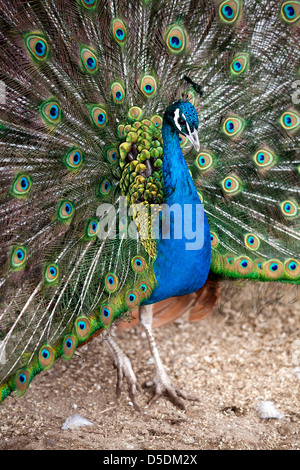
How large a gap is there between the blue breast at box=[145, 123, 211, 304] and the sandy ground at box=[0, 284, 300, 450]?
53 cm

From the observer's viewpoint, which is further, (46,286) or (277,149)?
(277,149)

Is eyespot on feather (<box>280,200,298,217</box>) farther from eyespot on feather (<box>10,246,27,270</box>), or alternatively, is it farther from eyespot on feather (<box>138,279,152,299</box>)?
eyespot on feather (<box>10,246,27,270</box>)

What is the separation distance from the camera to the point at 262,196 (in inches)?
101

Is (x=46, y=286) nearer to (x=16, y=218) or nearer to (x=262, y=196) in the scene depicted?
(x=16, y=218)

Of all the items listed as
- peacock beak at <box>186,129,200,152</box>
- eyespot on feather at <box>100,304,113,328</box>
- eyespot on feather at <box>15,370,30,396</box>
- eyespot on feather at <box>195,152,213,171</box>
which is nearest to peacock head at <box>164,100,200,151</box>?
peacock beak at <box>186,129,200,152</box>

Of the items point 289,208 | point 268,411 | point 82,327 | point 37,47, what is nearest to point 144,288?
point 82,327

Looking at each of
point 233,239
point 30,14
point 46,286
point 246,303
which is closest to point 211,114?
point 233,239

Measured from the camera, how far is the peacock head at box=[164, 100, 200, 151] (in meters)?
2.05

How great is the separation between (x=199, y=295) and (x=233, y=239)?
73cm

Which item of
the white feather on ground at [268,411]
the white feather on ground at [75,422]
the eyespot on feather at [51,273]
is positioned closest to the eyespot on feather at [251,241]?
the white feather on ground at [268,411]

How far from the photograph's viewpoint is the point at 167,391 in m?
2.77

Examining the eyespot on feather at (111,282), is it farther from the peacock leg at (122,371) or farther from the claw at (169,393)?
the claw at (169,393)

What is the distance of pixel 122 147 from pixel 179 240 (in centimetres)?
49

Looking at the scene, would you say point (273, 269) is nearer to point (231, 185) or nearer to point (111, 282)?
point (231, 185)
